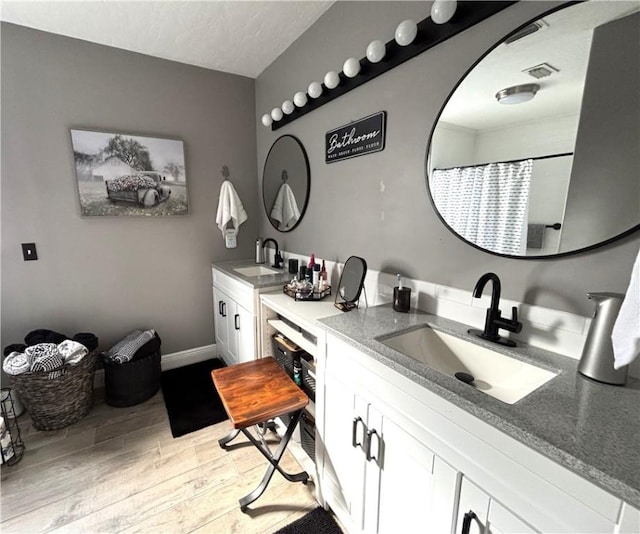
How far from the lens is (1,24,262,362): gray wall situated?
1.96m

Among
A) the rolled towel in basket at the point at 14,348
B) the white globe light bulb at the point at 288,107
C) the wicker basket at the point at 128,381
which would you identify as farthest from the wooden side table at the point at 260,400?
the white globe light bulb at the point at 288,107

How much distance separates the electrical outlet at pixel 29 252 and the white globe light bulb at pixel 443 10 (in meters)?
2.75

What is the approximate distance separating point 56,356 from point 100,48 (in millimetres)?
2148

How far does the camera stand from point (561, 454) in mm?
570

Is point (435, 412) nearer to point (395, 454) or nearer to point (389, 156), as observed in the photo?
point (395, 454)

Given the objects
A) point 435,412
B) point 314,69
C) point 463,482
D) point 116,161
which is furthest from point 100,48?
point 463,482

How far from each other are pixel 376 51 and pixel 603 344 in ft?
4.69

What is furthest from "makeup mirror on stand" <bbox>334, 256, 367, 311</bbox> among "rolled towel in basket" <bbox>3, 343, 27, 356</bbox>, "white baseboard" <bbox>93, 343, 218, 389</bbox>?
"rolled towel in basket" <bbox>3, 343, 27, 356</bbox>

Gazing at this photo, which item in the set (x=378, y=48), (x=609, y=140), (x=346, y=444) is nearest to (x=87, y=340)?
(x=346, y=444)

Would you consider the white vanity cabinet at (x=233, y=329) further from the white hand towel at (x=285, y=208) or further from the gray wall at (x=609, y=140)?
the gray wall at (x=609, y=140)

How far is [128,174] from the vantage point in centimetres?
227

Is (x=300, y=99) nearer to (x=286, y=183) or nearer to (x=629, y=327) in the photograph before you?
(x=286, y=183)

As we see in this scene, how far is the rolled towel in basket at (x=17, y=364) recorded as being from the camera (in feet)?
5.71

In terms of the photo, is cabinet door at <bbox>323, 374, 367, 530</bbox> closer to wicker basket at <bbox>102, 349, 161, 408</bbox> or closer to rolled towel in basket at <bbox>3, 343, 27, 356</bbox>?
wicker basket at <bbox>102, 349, 161, 408</bbox>
